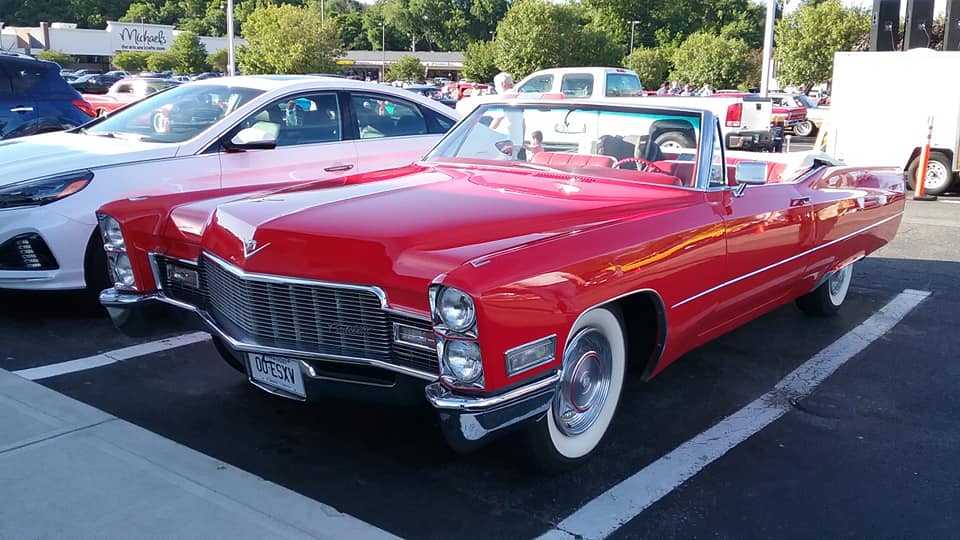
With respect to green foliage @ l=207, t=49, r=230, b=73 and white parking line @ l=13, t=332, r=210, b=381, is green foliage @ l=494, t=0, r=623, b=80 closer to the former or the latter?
green foliage @ l=207, t=49, r=230, b=73

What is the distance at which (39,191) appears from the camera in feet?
18.8

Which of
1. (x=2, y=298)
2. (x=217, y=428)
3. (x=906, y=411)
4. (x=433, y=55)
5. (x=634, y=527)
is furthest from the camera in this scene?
(x=433, y=55)

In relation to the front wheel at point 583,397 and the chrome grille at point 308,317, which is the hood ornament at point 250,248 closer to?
the chrome grille at point 308,317

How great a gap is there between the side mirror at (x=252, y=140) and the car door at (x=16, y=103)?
4196 millimetres

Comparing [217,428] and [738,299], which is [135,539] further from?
[738,299]

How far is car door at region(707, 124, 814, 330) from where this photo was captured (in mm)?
4578

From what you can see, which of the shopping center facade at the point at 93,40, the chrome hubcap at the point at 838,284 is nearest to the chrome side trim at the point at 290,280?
the chrome hubcap at the point at 838,284

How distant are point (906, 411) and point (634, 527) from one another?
7.26ft

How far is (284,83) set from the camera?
6.97 m

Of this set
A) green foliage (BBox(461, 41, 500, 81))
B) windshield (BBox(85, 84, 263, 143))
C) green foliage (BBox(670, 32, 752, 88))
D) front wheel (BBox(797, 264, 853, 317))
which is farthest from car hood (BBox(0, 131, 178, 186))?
green foliage (BBox(670, 32, 752, 88))

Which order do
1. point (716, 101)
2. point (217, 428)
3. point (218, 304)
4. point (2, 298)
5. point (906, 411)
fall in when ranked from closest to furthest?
point (218, 304) → point (217, 428) → point (906, 411) → point (2, 298) → point (716, 101)

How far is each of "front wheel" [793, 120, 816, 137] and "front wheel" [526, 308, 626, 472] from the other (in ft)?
95.3

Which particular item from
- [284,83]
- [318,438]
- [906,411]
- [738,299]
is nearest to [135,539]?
[318,438]

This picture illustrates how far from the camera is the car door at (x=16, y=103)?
9.31m
